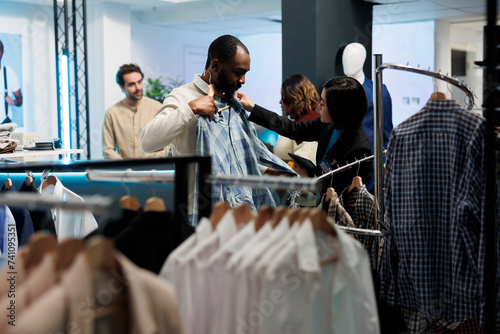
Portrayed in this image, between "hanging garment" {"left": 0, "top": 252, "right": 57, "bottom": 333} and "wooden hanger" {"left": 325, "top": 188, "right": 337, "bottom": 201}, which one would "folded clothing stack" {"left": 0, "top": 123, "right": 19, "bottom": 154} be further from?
"hanging garment" {"left": 0, "top": 252, "right": 57, "bottom": 333}

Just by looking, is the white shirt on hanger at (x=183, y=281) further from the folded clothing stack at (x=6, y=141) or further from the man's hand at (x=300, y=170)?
the folded clothing stack at (x=6, y=141)

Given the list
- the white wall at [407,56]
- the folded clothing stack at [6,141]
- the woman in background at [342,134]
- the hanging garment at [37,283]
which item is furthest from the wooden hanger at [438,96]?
the white wall at [407,56]

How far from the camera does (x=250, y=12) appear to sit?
8.18 meters

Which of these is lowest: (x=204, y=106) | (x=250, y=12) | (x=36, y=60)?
(x=204, y=106)

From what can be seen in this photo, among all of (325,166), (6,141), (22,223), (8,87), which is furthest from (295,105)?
(8,87)

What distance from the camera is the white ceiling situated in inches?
294

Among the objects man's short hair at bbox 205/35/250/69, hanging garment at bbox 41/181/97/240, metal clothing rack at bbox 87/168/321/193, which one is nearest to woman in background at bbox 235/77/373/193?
man's short hair at bbox 205/35/250/69

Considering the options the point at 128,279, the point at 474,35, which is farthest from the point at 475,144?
the point at 474,35

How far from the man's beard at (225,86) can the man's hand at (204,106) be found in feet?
0.39

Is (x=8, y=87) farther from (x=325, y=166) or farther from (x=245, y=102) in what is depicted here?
(x=325, y=166)

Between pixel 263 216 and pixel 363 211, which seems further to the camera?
pixel 363 211

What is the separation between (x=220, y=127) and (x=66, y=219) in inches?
29.4

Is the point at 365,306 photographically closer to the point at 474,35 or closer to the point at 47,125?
the point at 47,125

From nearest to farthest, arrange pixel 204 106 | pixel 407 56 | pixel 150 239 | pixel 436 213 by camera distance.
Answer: pixel 150 239 < pixel 436 213 < pixel 204 106 < pixel 407 56
